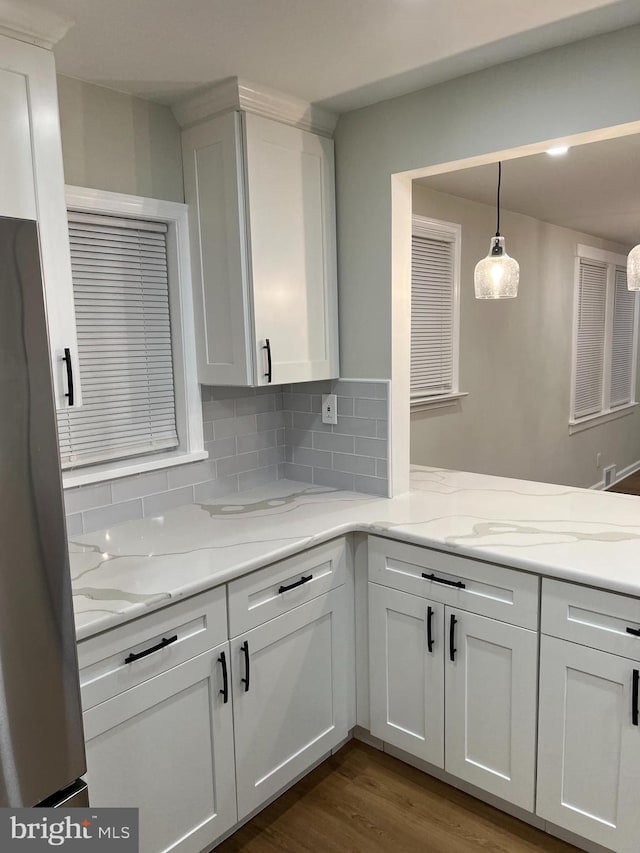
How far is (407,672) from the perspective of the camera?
219cm

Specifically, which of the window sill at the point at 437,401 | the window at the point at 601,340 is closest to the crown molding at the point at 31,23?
the window sill at the point at 437,401

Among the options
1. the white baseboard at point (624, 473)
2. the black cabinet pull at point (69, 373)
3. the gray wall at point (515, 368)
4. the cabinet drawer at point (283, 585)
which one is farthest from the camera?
the white baseboard at point (624, 473)

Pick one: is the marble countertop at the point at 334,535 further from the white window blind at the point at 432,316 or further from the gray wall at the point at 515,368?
the gray wall at the point at 515,368

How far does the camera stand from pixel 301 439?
9.48 ft

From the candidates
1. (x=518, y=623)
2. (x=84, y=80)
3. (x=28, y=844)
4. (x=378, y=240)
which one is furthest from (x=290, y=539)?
(x=84, y=80)

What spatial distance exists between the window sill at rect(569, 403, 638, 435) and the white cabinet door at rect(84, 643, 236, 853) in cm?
463

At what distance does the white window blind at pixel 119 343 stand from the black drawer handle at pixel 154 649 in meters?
0.77

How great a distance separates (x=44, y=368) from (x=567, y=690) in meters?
1.62

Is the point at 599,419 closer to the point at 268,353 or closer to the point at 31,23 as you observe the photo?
the point at 268,353

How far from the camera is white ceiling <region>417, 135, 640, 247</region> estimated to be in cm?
312

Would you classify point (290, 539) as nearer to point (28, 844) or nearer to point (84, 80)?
point (28, 844)

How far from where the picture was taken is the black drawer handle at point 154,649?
162 centimetres

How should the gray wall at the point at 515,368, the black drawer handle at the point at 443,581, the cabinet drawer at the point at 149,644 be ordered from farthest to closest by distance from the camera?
the gray wall at the point at 515,368, the black drawer handle at the point at 443,581, the cabinet drawer at the point at 149,644

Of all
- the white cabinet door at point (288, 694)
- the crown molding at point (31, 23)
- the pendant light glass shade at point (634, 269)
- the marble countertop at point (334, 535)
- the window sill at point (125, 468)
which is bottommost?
the white cabinet door at point (288, 694)
